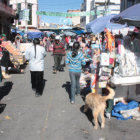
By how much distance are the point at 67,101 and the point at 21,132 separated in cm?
209

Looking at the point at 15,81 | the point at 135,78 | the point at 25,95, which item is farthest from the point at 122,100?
the point at 15,81

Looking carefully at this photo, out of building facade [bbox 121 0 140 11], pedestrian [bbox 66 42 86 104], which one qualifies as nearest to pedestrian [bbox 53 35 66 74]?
pedestrian [bbox 66 42 86 104]

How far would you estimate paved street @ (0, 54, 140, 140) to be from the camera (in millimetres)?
3764

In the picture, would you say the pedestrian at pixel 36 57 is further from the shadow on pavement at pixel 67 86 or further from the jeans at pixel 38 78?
the shadow on pavement at pixel 67 86

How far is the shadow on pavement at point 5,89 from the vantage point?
6.30 meters

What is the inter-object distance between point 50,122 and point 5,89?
126 inches

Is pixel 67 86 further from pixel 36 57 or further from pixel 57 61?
pixel 57 61

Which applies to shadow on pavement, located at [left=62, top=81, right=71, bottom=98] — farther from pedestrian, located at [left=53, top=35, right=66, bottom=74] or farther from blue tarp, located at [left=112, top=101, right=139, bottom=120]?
blue tarp, located at [left=112, top=101, right=139, bottom=120]

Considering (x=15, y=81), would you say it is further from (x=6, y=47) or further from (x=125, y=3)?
Result: (x=125, y=3)

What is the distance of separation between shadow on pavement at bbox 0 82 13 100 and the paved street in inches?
6.1

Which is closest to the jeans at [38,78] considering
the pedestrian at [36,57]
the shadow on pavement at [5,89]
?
the pedestrian at [36,57]

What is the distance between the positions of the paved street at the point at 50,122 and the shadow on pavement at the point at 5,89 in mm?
154

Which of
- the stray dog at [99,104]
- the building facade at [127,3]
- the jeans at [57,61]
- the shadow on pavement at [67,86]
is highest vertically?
the building facade at [127,3]

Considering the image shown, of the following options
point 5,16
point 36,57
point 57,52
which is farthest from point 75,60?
point 5,16
